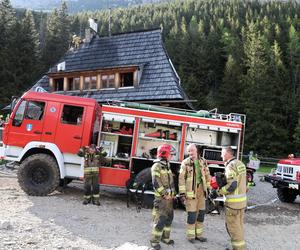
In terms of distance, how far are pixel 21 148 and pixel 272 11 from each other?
315 feet

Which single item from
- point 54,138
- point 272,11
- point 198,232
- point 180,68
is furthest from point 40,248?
point 272,11

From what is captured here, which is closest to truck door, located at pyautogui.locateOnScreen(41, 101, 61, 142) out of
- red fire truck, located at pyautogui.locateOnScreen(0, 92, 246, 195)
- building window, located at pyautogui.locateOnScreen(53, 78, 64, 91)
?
red fire truck, located at pyautogui.locateOnScreen(0, 92, 246, 195)

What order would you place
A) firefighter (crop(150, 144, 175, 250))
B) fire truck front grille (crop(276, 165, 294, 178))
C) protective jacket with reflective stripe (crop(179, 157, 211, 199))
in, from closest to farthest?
firefighter (crop(150, 144, 175, 250)) → protective jacket with reflective stripe (crop(179, 157, 211, 199)) → fire truck front grille (crop(276, 165, 294, 178))

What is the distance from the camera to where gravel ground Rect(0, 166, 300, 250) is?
6.58 m

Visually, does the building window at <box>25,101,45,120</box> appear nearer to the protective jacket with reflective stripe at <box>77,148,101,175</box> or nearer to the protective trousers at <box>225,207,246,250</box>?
the protective jacket with reflective stripe at <box>77,148,101,175</box>

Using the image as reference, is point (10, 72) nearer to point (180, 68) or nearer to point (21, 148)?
point (180, 68)

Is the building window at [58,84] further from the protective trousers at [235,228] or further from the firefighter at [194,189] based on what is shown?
the protective trousers at [235,228]

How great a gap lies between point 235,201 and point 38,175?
5809 mm

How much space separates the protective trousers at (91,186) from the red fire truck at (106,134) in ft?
1.51

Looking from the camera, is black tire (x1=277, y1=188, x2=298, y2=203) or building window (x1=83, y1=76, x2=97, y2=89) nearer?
black tire (x1=277, y1=188, x2=298, y2=203)

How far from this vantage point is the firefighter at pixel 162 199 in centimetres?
669

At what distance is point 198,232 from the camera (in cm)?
749

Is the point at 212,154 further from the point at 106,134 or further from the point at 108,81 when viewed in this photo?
the point at 108,81

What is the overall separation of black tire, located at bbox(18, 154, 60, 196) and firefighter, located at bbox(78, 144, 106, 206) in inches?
36.6
